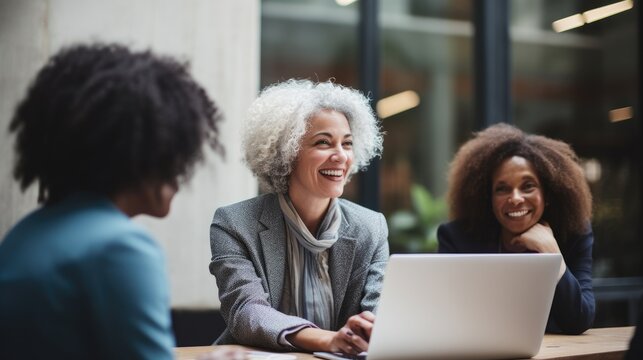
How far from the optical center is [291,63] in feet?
→ 18.2

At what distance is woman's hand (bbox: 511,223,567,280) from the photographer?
100 inches

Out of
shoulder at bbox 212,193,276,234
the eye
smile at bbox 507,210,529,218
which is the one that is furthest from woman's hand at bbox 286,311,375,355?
the eye

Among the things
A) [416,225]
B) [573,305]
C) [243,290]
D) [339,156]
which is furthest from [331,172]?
[416,225]

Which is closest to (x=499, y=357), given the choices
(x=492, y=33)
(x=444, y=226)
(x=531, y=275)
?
(x=531, y=275)

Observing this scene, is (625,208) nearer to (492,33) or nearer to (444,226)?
(492,33)

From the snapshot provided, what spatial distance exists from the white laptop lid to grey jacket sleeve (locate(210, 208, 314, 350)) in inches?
16.3

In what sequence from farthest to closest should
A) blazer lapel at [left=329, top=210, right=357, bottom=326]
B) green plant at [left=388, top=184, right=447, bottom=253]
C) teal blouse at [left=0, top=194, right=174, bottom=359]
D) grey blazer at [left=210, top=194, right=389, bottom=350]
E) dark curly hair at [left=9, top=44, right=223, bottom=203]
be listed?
green plant at [left=388, top=184, right=447, bottom=253]
blazer lapel at [left=329, top=210, right=357, bottom=326]
grey blazer at [left=210, top=194, right=389, bottom=350]
dark curly hair at [left=9, top=44, right=223, bottom=203]
teal blouse at [left=0, top=194, right=174, bottom=359]

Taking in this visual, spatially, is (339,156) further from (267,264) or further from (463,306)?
(463,306)

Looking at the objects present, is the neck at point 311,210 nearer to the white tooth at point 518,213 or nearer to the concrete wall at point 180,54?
the white tooth at point 518,213

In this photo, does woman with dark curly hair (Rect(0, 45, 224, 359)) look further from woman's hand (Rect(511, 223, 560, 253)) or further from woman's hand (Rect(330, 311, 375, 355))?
woman's hand (Rect(511, 223, 560, 253))

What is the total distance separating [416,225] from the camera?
569 cm

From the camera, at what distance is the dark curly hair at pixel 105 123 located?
1.20m

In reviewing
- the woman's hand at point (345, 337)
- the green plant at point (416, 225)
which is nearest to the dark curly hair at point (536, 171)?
the woman's hand at point (345, 337)

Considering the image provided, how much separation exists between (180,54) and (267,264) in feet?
5.94
